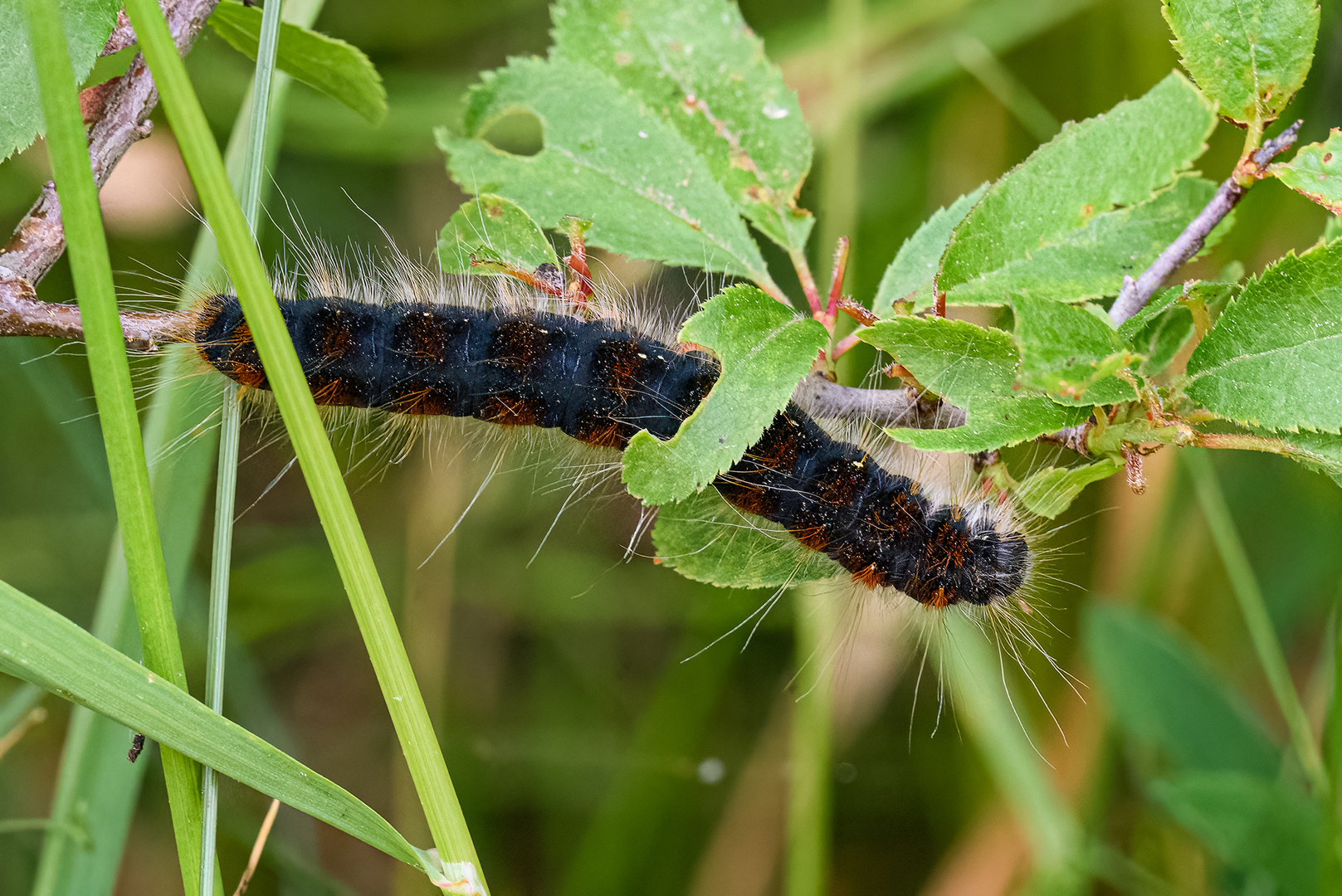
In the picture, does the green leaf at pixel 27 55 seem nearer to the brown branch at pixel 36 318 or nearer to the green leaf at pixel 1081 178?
the brown branch at pixel 36 318

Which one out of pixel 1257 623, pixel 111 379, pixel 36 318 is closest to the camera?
pixel 111 379

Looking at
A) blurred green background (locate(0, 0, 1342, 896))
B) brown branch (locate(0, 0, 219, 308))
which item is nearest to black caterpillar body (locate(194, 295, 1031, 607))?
brown branch (locate(0, 0, 219, 308))

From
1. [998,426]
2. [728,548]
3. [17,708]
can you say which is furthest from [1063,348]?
[17,708]

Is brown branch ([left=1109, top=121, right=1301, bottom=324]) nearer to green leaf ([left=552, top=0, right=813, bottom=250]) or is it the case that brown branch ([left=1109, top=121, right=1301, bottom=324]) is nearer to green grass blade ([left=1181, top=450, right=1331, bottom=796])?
green leaf ([left=552, top=0, right=813, bottom=250])

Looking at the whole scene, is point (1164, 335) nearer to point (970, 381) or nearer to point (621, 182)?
point (970, 381)

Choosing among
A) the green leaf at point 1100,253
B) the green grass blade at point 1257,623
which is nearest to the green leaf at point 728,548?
the green leaf at point 1100,253
